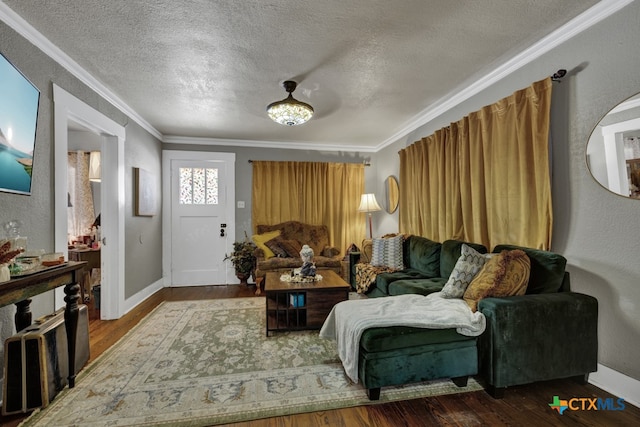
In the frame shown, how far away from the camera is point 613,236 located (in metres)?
1.83

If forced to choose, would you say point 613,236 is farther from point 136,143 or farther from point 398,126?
point 136,143

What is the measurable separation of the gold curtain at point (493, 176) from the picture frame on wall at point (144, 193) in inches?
147

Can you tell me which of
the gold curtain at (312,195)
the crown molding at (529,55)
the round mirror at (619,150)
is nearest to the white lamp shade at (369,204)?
the gold curtain at (312,195)

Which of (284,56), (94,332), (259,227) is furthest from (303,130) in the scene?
(94,332)

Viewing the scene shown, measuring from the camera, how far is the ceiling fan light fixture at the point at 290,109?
282cm

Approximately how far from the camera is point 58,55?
7.56 feet

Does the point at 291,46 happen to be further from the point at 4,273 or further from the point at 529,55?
the point at 4,273

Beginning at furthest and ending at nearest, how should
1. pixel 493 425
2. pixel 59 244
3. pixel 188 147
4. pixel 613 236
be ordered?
1. pixel 188 147
2. pixel 59 244
3. pixel 613 236
4. pixel 493 425

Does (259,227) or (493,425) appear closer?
(493,425)

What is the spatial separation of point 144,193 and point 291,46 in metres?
2.98

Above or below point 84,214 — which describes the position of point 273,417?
below

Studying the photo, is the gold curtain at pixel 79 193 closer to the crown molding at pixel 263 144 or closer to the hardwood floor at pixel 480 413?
the crown molding at pixel 263 144

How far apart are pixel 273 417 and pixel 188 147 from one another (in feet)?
14.5

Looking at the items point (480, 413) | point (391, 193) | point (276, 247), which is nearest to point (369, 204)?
point (391, 193)
